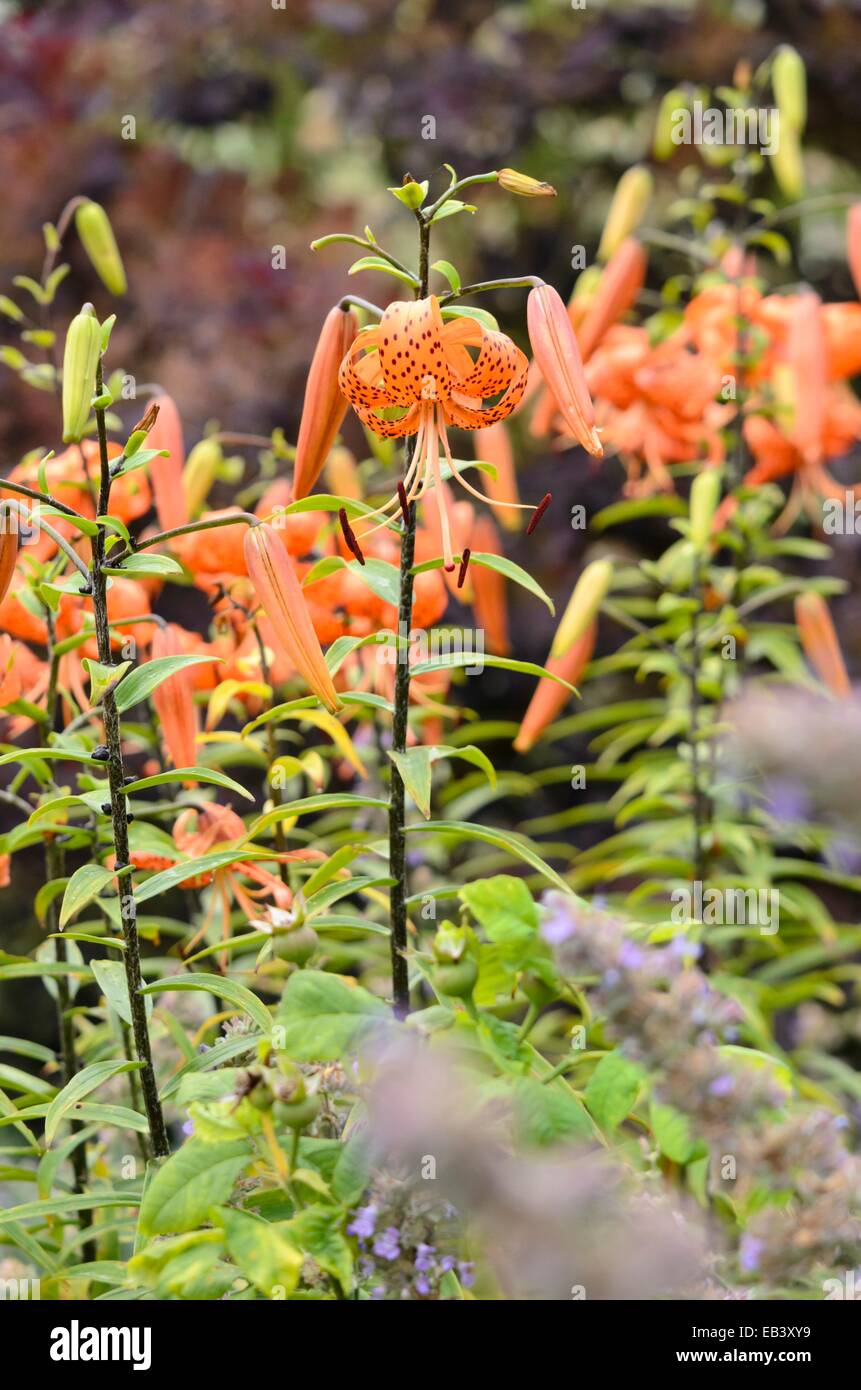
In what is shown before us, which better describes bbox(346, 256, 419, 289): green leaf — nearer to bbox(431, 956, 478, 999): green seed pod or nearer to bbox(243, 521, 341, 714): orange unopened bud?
bbox(243, 521, 341, 714): orange unopened bud

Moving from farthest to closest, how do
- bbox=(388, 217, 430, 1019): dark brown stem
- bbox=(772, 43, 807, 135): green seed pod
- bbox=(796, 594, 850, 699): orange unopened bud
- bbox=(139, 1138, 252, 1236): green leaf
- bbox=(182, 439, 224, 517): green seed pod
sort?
bbox=(772, 43, 807, 135): green seed pod, bbox=(796, 594, 850, 699): orange unopened bud, bbox=(182, 439, 224, 517): green seed pod, bbox=(388, 217, 430, 1019): dark brown stem, bbox=(139, 1138, 252, 1236): green leaf

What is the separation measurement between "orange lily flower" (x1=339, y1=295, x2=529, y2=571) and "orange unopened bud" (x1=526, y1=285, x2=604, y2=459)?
2cm

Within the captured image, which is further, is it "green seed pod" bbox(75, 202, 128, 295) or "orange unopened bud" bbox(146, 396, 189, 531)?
"green seed pod" bbox(75, 202, 128, 295)

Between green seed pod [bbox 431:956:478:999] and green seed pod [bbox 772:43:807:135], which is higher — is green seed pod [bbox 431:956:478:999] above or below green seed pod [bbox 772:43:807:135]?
below

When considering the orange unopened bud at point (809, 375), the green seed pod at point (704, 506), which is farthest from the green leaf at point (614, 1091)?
the orange unopened bud at point (809, 375)

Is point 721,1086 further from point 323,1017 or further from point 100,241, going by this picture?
point 100,241

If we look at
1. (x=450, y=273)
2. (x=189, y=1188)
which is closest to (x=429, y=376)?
(x=450, y=273)

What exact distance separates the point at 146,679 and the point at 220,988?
0.57ft

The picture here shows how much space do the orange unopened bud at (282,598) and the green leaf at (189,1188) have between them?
0.25 m

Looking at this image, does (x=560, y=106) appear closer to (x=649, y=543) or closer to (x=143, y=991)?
(x=649, y=543)

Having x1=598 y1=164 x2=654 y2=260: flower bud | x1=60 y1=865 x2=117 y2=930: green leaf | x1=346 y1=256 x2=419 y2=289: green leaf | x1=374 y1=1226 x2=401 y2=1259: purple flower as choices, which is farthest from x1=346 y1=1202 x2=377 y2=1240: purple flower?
x1=598 y1=164 x2=654 y2=260: flower bud

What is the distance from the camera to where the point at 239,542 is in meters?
1.09

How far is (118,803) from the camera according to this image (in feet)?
2.47

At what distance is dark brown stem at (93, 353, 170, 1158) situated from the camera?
0.74m
